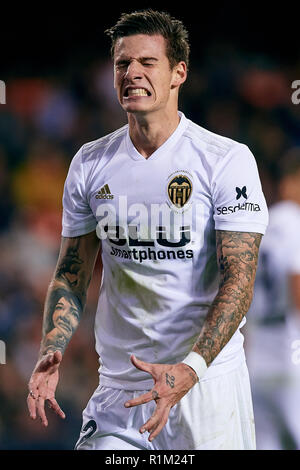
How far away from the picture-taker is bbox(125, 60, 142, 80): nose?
289 cm

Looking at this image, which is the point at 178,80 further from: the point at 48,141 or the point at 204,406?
the point at 48,141

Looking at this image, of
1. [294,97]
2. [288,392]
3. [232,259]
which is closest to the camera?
[232,259]

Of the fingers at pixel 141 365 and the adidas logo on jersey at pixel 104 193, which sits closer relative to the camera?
the fingers at pixel 141 365

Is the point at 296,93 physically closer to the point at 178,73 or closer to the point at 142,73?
the point at 178,73

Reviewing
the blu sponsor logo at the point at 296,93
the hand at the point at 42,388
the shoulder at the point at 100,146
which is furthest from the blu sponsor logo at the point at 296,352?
the hand at the point at 42,388

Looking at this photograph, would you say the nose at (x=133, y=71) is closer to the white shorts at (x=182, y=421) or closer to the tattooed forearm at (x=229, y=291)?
the tattooed forearm at (x=229, y=291)

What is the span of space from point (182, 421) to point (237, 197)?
3.04 ft

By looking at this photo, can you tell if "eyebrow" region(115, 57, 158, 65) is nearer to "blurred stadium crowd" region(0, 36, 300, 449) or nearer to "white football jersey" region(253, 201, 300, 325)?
"blurred stadium crowd" region(0, 36, 300, 449)

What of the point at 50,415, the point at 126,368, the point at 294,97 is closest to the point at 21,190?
the point at 50,415

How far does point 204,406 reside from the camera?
2.84m

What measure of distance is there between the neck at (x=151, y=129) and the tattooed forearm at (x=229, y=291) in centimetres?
51

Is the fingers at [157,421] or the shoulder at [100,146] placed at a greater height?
the shoulder at [100,146]

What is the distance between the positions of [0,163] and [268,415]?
98.0 inches

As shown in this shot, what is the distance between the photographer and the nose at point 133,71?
2.89 meters
